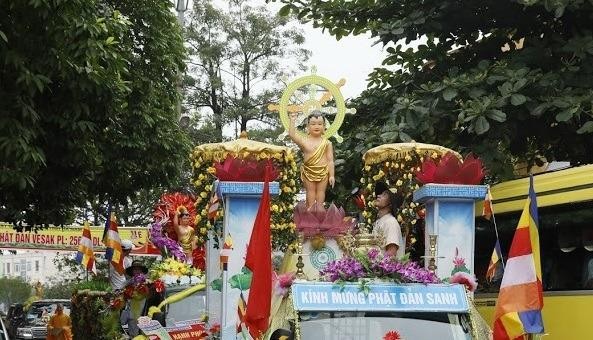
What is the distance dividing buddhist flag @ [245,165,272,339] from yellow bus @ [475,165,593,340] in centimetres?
492

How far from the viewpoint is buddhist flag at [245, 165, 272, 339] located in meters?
6.36

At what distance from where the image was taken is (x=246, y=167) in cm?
821

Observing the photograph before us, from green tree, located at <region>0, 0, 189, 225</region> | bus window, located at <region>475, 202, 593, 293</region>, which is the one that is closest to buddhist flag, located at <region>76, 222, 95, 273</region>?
green tree, located at <region>0, 0, 189, 225</region>

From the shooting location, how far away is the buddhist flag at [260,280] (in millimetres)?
6359

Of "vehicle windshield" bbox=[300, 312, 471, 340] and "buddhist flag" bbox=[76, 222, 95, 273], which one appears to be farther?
"buddhist flag" bbox=[76, 222, 95, 273]

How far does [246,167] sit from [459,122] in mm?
4639

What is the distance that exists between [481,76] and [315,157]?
379 centimetres

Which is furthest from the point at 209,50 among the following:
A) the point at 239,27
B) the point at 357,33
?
the point at 357,33

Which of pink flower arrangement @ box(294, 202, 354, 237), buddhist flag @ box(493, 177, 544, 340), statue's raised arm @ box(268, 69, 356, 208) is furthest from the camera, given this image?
statue's raised arm @ box(268, 69, 356, 208)

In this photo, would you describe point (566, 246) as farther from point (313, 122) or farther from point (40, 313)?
point (40, 313)

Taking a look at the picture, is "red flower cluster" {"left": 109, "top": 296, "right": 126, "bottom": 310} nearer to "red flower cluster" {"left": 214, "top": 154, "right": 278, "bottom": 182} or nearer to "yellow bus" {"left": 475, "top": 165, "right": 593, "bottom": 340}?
"yellow bus" {"left": 475, "top": 165, "right": 593, "bottom": 340}

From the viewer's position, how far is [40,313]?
2895 centimetres

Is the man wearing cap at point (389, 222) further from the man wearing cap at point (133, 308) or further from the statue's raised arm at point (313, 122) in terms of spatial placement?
the man wearing cap at point (133, 308)

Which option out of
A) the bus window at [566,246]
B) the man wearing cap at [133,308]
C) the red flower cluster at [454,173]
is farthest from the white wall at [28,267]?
the red flower cluster at [454,173]
